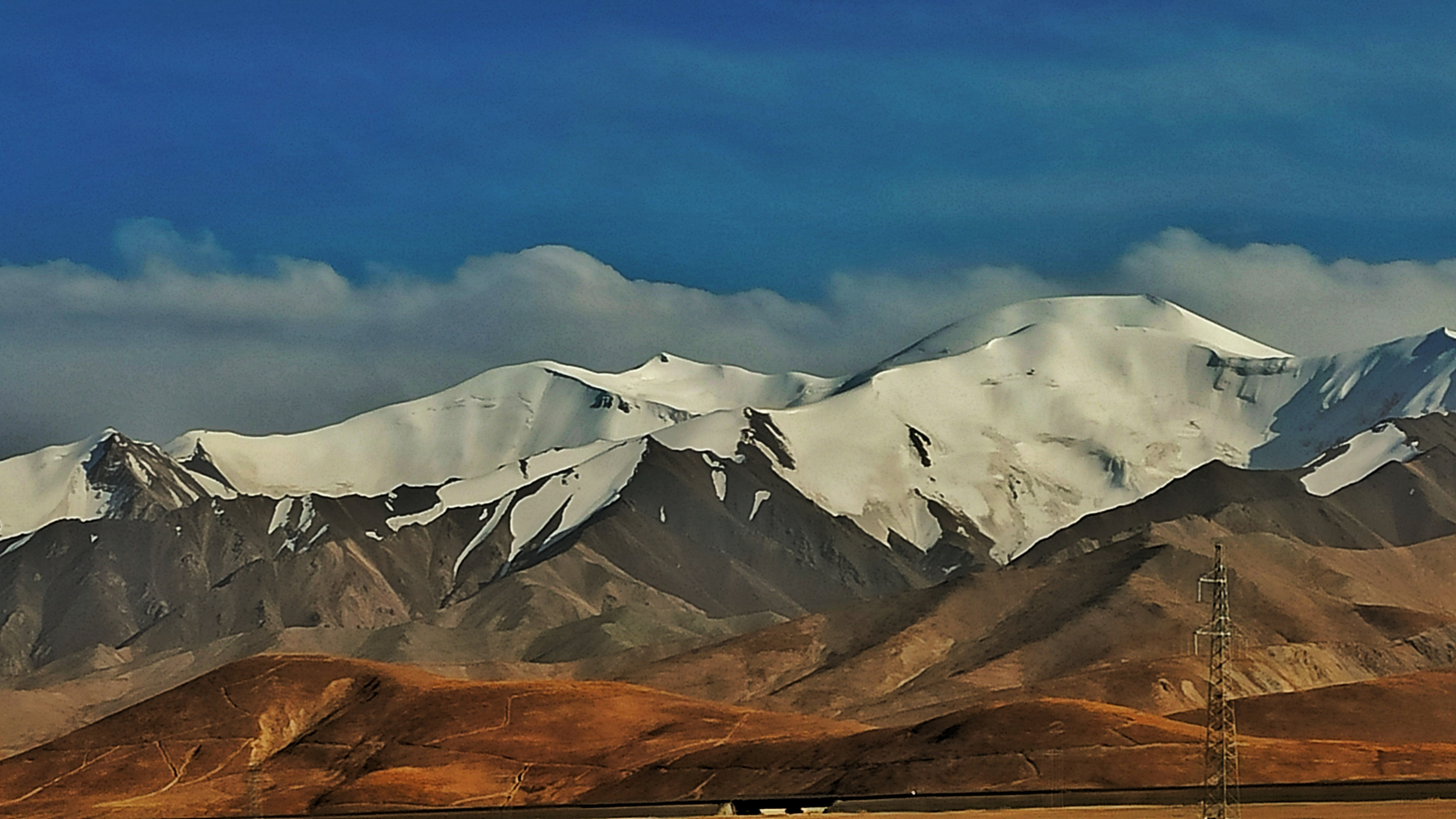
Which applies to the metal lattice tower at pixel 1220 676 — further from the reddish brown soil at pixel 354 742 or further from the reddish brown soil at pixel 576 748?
the reddish brown soil at pixel 354 742

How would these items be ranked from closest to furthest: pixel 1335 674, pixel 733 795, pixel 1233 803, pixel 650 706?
pixel 1233 803 → pixel 733 795 → pixel 650 706 → pixel 1335 674

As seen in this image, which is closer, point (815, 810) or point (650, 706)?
point (815, 810)

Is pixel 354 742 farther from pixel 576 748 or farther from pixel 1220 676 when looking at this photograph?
pixel 1220 676

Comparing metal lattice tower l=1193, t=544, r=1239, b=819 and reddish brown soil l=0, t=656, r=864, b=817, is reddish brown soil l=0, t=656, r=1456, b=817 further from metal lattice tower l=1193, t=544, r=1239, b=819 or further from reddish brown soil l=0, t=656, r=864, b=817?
metal lattice tower l=1193, t=544, r=1239, b=819

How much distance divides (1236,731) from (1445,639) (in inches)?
2925

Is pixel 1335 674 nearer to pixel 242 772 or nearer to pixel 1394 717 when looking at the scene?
pixel 1394 717

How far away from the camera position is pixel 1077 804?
8956 cm

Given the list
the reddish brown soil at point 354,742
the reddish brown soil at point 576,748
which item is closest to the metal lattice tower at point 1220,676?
the reddish brown soil at point 576,748

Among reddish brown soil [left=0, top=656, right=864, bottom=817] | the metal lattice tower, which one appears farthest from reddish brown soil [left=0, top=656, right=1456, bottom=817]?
the metal lattice tower

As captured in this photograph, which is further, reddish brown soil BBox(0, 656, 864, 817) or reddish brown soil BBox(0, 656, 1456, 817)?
reddish brown soil BBox(0, 656, 864, 817)

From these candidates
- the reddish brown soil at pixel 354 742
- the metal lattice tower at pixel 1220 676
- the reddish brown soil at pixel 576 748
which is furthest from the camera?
the reddish brown soil at pixel 354 742

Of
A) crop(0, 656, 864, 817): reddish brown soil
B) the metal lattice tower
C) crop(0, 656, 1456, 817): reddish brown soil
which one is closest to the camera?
the metal lattice tower

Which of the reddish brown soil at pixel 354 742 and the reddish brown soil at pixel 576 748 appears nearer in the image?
the reddish brown soil at pixel 576 748

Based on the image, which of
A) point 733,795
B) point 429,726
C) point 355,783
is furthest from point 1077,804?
point 429,726
